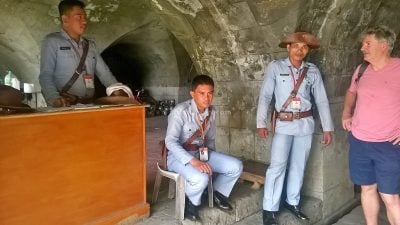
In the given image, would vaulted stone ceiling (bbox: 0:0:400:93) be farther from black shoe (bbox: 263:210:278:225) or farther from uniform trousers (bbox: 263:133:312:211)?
black shoe (bbox: 263:210:278:225)

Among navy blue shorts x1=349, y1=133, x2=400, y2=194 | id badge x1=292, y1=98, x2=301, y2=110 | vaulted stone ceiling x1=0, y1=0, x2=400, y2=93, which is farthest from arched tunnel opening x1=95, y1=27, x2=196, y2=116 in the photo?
navy blue shorts x1=349, y1=133, x2=400, y2=194

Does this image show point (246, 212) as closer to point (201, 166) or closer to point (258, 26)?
point (201, 166)

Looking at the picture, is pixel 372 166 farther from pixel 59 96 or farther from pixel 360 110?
pixel 59 96

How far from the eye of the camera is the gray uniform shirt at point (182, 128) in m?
2.81

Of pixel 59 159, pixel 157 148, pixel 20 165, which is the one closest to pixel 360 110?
pixel 59 159

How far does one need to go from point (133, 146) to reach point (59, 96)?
0.69m

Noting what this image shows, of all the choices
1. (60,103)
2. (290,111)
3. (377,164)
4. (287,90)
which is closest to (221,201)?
(290,111)

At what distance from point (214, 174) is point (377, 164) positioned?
4.52 ft

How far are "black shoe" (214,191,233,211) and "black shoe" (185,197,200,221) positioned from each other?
287 mm

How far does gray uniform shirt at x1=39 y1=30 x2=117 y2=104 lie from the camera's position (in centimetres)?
266

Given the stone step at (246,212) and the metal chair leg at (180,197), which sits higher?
the metal chair leg at (180,197)

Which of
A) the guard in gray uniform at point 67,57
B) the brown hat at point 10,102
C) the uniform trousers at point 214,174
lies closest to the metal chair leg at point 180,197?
the uniform trousers at point 214,174

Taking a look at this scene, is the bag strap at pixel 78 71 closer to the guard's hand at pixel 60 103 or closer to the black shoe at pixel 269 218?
the guard's hand at pixel 60 103

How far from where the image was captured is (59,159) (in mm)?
2299
